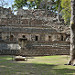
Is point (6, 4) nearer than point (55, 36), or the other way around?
point (55, 36)

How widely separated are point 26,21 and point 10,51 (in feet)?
69.2

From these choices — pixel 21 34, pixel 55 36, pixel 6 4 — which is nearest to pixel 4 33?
pixel 21 34

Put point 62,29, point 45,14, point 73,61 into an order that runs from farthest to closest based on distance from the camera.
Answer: point 45,14 → point 62,29 → point 73,61

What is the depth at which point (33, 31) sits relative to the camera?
28031 mm

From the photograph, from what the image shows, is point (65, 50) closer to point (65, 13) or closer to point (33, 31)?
point (65, 13)

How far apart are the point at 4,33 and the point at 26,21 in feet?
34.9

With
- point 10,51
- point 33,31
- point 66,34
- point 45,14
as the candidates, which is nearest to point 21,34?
point 33,31

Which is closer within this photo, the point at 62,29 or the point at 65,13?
the point at 65,13

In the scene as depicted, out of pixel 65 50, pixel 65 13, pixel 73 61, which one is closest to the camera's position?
pixel 73 61

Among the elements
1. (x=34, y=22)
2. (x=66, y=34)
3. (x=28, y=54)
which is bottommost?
(x=28, y=54)

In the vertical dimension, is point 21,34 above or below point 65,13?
below

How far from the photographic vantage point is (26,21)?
36906mm

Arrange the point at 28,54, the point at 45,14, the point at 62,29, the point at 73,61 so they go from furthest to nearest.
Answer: the point at 45,14 → the point at 62,29 → the point at 28,54 → the point at 73,61

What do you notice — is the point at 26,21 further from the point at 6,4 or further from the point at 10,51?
the point at 10,51
